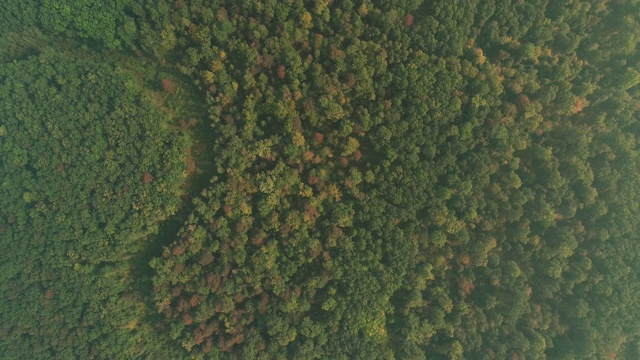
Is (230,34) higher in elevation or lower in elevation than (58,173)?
higher

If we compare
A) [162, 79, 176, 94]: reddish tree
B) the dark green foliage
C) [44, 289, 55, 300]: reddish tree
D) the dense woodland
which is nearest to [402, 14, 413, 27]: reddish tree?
the dense woodland

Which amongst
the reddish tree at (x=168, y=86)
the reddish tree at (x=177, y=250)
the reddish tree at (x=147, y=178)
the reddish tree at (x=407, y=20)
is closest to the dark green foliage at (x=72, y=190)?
→ the reddish tree at (x=147, y=178)

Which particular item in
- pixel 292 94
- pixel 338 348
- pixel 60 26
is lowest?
pixel 338 348

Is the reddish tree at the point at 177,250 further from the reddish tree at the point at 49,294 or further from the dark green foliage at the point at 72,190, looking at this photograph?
the reddish tree at the point at 49,294

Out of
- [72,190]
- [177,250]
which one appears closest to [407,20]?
[177,250]

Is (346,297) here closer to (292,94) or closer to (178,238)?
(178,238)

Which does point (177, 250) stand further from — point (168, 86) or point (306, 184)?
point (168, 86)

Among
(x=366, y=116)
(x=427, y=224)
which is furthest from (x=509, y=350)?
(x=366, y=116)

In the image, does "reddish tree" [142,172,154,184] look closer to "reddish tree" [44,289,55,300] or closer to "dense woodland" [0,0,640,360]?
"dense woodland" [0,0,640,360]
